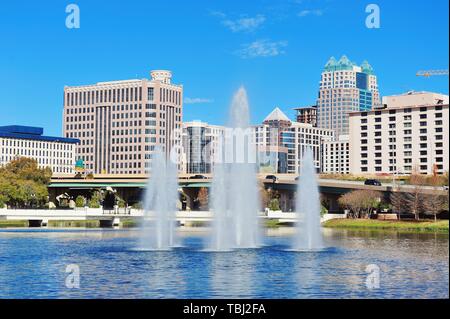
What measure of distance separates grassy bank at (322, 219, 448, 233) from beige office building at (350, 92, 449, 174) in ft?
208

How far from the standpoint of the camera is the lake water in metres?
32.1

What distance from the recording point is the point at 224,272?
38750mm

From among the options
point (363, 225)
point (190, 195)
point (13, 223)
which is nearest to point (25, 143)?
point (190, 195)

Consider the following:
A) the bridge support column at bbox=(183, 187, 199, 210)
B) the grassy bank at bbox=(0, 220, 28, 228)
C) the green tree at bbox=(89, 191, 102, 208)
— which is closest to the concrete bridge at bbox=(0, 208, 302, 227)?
the grassy bank at bbox=(0, 220, 28, 228)

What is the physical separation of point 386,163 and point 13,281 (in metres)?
150

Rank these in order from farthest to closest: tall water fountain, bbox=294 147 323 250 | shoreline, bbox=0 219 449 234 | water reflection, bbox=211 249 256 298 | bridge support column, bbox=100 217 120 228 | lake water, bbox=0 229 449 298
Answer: bridge support column, bbox=100 217 120 228, shoreline, bbox=0 219 449 234, tall water fountain, bbox=294 147 323 250, lake water, bbox=0 229 449 298, water reflection, bbox=211 249 256 298

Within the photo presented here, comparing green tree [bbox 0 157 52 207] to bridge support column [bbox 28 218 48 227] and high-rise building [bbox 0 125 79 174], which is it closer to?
bridge support column [bbox 28 218 48 227]

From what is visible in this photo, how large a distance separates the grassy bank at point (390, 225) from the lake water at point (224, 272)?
26.0 meters

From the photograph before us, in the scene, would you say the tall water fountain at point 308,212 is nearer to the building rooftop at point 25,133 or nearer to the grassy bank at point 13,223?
the grassy bank at point 13,223

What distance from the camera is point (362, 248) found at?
57.4 m

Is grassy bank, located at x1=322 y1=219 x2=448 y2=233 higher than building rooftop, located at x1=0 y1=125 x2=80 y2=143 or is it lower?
lower

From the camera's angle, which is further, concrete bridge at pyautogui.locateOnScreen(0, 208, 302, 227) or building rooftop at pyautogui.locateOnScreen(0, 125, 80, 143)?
building rooftop at pyautogui.locateOnScreen(0, 125, 80, 143)

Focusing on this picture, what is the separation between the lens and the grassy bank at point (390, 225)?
83688mm
